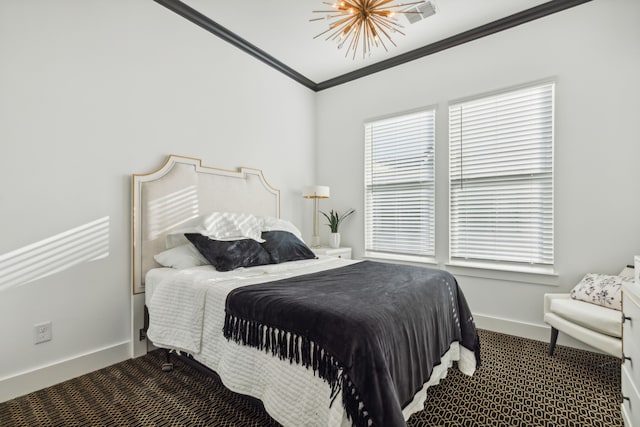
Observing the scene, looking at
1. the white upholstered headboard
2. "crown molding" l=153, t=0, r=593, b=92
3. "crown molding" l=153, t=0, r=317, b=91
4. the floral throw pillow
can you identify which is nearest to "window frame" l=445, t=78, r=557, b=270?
the floral throw pillow

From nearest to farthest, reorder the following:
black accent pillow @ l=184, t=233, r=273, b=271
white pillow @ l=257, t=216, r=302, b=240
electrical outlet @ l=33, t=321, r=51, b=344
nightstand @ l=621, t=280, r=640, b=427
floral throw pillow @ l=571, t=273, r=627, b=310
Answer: nightstand @ l=621, t=280, r=640, b=427, electrical outlet @ l=33, t=321, r=51, b=344, floral throw pillow @ l=571, t=273, r=627, b=310, black accent pillow @ l=184, t=233, r=273, b=271, white pillow @ l=257, t=216, r=302, b=240

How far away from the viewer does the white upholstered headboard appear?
248 centimetres

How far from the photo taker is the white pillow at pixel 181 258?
8.02ft

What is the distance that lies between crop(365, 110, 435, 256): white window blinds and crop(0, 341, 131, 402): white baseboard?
276 cm

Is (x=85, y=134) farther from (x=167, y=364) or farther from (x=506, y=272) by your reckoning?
(x=506, y=272)

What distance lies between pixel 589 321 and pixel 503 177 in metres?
1.42

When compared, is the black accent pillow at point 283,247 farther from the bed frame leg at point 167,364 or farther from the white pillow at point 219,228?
the bed frame leg at point 167,364

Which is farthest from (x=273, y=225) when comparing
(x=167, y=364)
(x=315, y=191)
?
(x=167, y=364)

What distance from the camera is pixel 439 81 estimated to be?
135 inches

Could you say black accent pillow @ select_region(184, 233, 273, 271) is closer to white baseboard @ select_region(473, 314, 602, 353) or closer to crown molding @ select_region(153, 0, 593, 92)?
crown molding @ select_region(153, 0, 593, 92)

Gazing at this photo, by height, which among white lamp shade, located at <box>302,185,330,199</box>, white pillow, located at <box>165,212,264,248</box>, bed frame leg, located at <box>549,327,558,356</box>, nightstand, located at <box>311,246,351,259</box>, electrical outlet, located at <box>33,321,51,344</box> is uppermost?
white lamp shade, located at <box>302,185,330,199</box>

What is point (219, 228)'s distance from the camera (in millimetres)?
2748

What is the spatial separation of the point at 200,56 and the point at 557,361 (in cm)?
402

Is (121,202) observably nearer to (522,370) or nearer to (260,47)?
(260,47)
